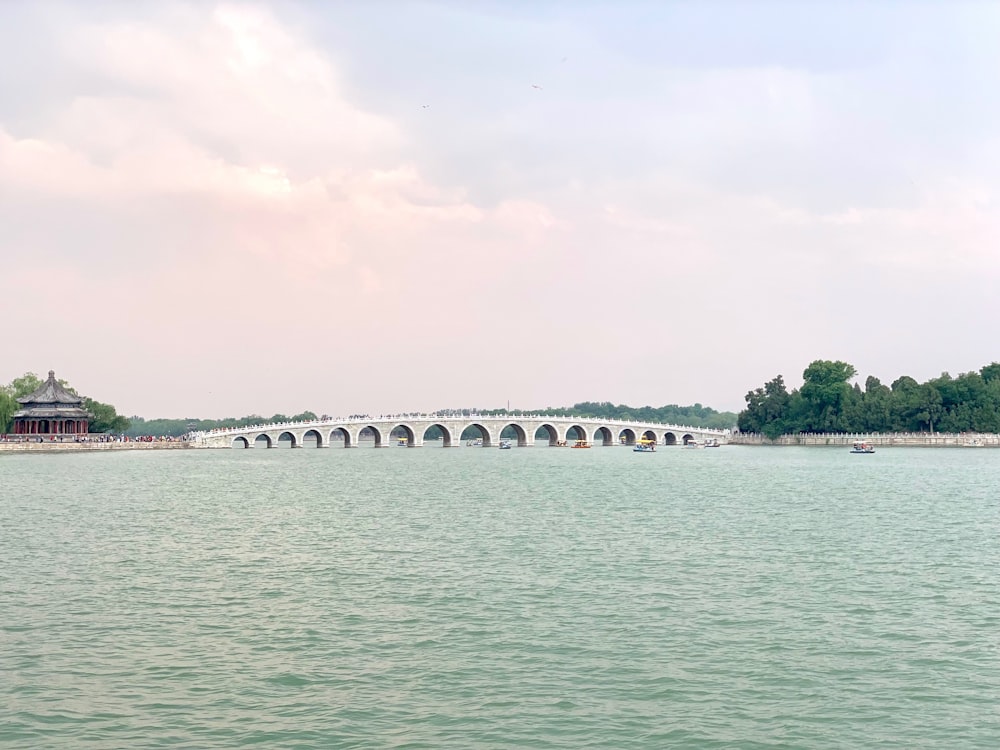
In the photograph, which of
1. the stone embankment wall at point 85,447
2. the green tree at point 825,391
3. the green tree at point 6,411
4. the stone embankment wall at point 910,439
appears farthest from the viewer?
the green tree at point 825,391

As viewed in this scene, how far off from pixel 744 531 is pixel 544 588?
10.7 metres

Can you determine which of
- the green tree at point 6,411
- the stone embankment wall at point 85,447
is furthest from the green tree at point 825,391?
the green tree at point 6,411

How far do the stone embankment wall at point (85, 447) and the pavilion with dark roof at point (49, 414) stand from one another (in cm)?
Answer: 312

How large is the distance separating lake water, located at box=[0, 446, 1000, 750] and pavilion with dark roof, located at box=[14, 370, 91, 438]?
69967 mm

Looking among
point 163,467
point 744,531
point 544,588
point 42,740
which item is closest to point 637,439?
point 163,467

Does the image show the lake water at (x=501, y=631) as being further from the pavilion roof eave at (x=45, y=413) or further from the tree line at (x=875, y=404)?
the tree line at (x=875, y=404)

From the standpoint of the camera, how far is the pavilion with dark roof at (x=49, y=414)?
9650cm

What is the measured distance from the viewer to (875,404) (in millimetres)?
112562

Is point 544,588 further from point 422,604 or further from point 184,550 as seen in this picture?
point 184,550

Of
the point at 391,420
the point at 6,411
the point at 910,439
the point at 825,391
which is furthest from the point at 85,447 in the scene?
the point at 910,439

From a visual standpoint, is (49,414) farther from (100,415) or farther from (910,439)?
(910,439)

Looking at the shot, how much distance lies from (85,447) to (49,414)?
4.61 metres

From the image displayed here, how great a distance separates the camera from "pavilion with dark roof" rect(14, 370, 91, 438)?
96.5 m

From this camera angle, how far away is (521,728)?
36.4 feet
